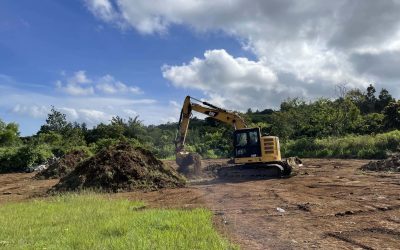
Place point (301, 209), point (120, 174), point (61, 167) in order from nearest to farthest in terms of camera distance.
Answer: point (301, 209) < point (120, 174) < point (61, 167)

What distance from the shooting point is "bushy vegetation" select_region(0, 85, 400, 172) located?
36719 millimetres

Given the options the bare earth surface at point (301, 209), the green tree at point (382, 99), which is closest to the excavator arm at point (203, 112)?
the bare earth surface at point (301, 209)

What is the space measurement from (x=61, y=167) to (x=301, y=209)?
1915 centimetres

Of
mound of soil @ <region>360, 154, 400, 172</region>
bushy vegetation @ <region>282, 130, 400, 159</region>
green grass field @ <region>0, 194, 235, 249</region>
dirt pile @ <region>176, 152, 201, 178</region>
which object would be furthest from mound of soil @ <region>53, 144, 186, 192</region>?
bushy vegetation @ <region>282, 130, 400, 159</region>

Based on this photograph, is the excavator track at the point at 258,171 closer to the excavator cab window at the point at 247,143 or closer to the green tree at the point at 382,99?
the excavator cab window at the point at 247,143

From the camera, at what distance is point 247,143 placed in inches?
893

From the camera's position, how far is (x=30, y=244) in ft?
27.9

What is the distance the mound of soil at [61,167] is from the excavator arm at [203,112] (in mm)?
6817

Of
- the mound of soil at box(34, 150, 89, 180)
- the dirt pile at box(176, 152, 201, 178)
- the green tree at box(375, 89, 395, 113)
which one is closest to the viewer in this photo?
the dirt pile at box(176, 152, 201, 178)

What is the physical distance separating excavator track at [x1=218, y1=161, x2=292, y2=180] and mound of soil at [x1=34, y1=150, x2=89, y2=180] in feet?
31.0

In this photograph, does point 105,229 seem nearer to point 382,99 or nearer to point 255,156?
point 255,156

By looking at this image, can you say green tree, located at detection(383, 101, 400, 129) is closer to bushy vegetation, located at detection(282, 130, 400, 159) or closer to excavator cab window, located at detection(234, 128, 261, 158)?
bushy vegetation, located at detection(282, 130, 400, 159)

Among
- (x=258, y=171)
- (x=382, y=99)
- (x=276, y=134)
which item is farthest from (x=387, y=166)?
(x=382, y=99)

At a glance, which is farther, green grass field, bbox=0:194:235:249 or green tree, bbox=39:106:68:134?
green tree, bbox=39:106:68:134
